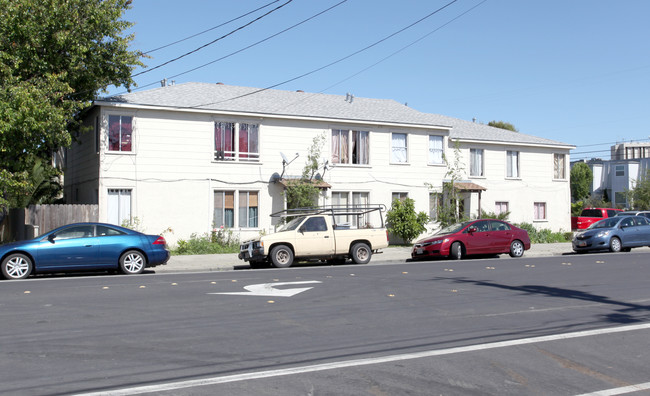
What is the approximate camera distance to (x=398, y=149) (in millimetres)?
29344

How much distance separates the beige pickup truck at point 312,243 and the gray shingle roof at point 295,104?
847 cm

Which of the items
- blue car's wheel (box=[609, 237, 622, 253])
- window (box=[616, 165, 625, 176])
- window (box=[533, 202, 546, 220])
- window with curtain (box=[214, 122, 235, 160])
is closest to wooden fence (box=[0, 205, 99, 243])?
window with curtain (box=[214, 122, 235, 160])

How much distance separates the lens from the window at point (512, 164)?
33375 millimetres

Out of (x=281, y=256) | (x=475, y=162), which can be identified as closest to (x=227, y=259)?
(x=281, y=256)

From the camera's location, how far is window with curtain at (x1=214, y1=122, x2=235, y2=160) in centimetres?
2547

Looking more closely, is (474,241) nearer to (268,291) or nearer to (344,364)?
(268,291)

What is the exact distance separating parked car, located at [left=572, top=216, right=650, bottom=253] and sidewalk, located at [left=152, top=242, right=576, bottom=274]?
1243 millimetres

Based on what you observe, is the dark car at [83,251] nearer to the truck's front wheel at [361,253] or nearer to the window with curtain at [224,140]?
the truck's front wheel at [361,253]

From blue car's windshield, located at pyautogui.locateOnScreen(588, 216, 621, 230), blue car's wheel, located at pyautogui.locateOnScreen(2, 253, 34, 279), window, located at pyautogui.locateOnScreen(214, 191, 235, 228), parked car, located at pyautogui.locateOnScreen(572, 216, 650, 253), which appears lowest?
blue car's wheel, located at pyautogui.locateOnScreen(2, 253, 34, 279)

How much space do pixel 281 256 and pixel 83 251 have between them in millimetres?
5729

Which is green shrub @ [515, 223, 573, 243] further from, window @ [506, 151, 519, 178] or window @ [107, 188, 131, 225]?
window @ [107, 188, 131, 225]

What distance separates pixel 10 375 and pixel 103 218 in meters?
17.8

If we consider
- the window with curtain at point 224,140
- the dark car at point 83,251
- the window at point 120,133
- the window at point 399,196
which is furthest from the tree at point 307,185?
the dark car at point 83,251

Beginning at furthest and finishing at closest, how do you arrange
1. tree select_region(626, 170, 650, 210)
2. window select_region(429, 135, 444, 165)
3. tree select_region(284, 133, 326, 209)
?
tree select_region(626, 170, 650, 210)
window select_region(429, 135, 444, 165)
tree select_region(284, 133, 326, 209)
